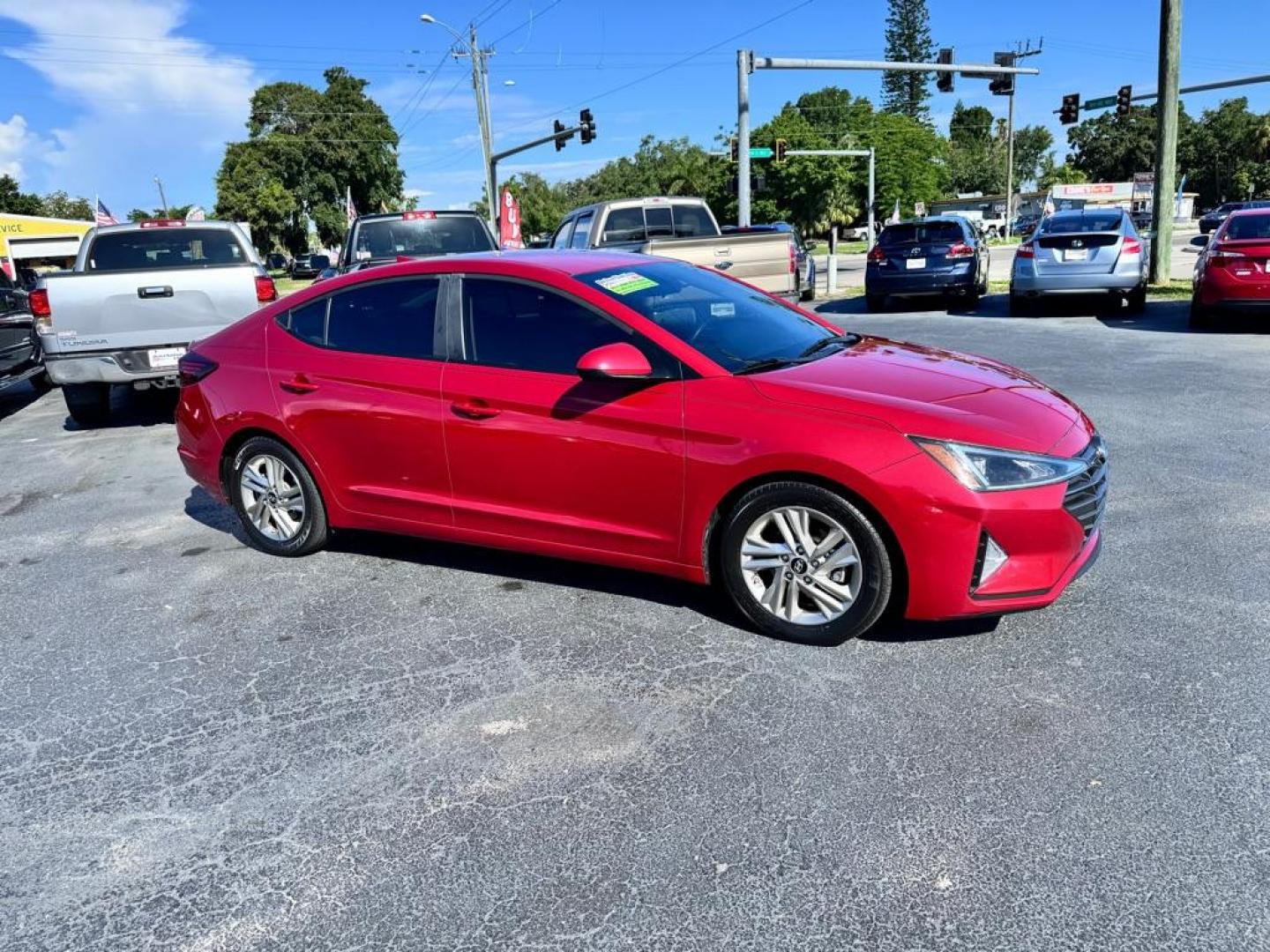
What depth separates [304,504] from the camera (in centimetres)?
516

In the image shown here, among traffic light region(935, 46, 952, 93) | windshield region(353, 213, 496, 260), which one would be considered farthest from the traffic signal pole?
windshield region(353, 213, 496, 260)

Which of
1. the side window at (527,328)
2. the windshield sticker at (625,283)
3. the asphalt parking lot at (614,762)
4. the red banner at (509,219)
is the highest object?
the red banner at (509,219)

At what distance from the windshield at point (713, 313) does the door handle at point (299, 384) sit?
62.5 inches

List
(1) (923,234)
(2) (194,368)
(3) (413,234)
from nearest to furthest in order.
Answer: (2) (194,368) < (3) (413,234) < (1) (923,234)

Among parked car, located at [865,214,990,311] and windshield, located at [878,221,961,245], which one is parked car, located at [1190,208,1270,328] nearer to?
parked car, located at [865,214,990,311]

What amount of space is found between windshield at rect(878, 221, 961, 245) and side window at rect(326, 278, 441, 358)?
1290cm

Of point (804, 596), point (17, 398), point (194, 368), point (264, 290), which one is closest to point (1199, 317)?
point (804, 596)

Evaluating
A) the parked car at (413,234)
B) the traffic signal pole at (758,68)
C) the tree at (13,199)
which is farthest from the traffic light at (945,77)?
the tree at (13,199)

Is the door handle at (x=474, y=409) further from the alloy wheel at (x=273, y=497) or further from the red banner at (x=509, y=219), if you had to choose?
the red banner at (x=509, y=219)

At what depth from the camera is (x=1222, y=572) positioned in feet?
14.4

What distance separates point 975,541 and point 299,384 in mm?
3404

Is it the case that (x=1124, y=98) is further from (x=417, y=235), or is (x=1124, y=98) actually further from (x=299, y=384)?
(x=299, y=384)

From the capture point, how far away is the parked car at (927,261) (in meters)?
15.6

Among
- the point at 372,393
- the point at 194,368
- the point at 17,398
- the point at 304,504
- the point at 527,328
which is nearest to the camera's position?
the point at 527,328
